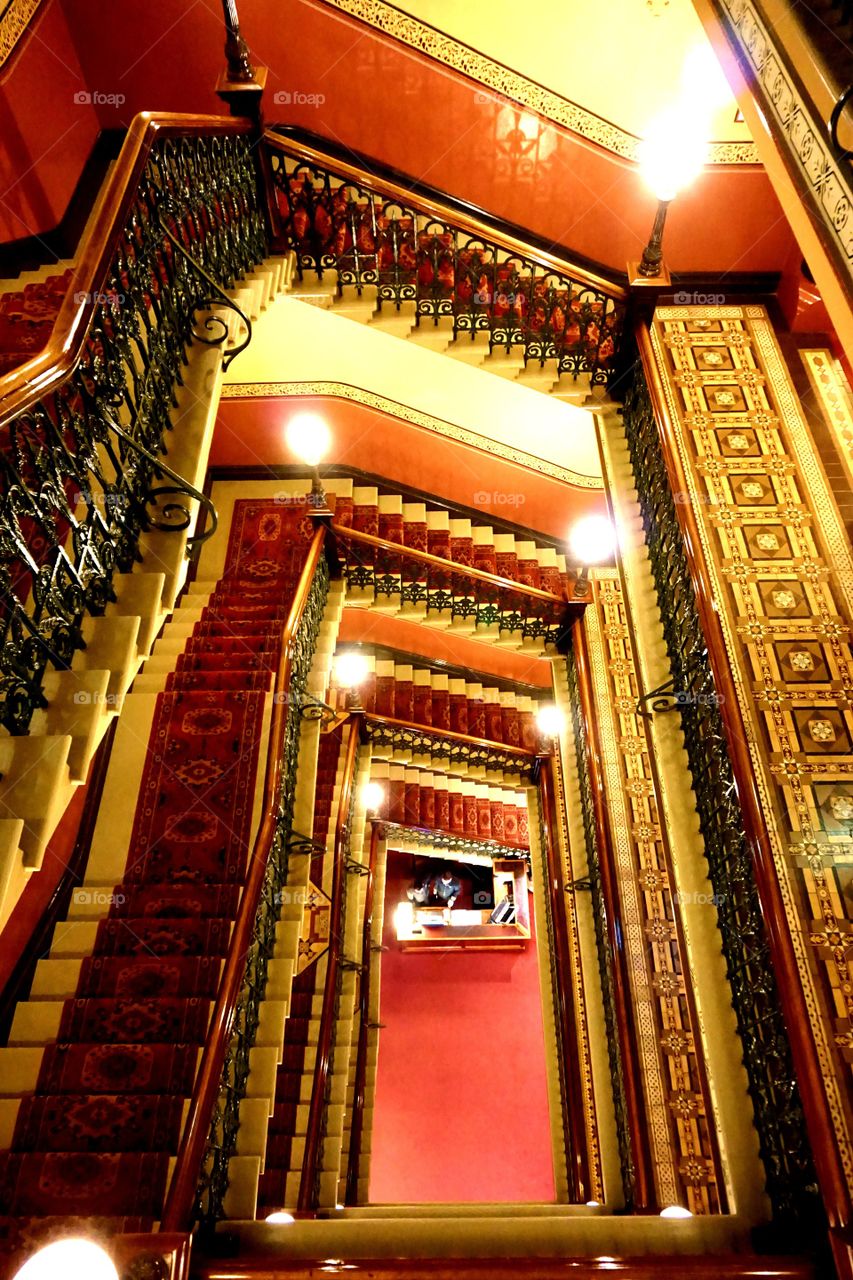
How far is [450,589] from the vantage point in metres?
7.19

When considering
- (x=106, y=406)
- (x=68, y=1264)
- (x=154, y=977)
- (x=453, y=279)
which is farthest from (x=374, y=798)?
(x=68, y=1264)

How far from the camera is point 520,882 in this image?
441 inches

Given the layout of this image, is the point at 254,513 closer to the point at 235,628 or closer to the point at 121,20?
the point at 235,628

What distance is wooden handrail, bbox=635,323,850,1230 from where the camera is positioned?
2238mm

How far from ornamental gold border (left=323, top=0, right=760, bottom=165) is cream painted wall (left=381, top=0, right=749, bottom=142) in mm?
51

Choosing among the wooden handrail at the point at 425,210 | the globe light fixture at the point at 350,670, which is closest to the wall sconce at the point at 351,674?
the globe light fixture at the point at 350,670

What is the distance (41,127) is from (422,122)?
9.03ft

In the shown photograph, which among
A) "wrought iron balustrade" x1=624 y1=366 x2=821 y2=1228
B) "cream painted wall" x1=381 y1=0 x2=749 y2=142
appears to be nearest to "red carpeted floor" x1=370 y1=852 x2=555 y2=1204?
"wrought iron balustrade" x1=624 y1=366 x2=821 y2=1228

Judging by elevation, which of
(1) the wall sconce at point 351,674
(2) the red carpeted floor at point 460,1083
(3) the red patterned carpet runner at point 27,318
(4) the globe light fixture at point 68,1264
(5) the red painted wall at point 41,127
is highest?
(5) the red painted wall at point 41,127

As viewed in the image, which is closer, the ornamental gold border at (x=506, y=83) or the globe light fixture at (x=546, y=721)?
the ornamental gold border at (x=506, y=83)

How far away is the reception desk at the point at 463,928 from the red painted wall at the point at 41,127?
8.88 m

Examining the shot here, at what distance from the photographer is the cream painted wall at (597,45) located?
524cm

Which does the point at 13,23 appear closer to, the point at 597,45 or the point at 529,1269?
the point at 597,45

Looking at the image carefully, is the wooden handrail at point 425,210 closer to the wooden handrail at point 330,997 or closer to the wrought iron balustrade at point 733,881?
the wrought iron balustrade at point 733,881
